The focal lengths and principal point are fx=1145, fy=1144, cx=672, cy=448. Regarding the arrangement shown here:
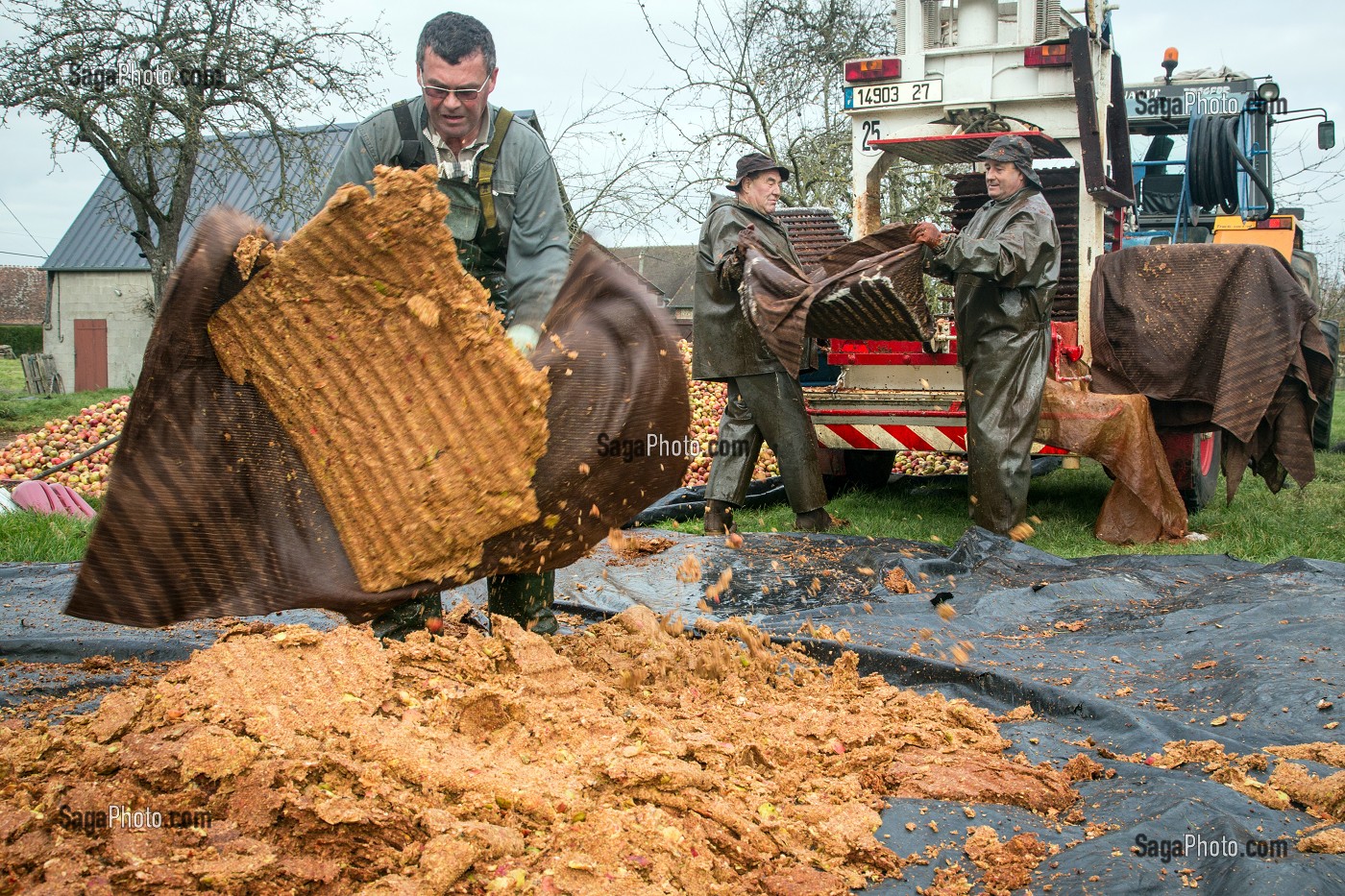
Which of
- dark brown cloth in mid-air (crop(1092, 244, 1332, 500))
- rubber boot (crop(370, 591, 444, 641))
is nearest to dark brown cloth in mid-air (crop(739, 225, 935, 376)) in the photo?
dark brown cloth in mid-air (crop(1092, 244, 1332, 500))

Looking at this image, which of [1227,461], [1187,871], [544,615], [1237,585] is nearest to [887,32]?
[1227,461]

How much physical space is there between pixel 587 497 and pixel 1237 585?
2.99 m

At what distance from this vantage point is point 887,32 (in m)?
14.8

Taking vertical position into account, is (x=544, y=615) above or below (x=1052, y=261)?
below

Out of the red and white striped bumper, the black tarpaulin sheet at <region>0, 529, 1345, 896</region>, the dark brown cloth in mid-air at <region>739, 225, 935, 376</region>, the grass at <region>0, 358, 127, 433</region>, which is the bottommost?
the black tarpaulin sheet at <region>0, 529, 1345, 896</region>

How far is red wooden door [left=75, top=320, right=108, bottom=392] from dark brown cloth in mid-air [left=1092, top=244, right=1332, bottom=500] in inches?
1224

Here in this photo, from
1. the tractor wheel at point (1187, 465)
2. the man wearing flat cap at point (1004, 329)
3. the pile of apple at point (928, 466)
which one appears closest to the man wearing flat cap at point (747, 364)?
the man wearing flat cap at point (1004, 329)

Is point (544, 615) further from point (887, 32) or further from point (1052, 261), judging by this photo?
point (887, 32)

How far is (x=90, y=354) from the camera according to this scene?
32.6 m

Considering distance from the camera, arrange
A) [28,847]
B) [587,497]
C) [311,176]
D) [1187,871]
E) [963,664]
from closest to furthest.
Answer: [28,847] → [1187,871] → [587,497] → [963,664] → [311,176]

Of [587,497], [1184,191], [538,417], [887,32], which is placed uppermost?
[887,32]

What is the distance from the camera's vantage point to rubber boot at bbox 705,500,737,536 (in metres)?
7.04

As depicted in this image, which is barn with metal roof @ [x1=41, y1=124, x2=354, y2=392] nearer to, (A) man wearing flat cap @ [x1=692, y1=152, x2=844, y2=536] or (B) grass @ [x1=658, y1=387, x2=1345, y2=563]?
(B) grass @ [x1=658, y1=387, x2=1345, y2=563]

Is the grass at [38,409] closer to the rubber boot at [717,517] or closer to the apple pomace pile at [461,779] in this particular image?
the rubber boot at [717,517]
